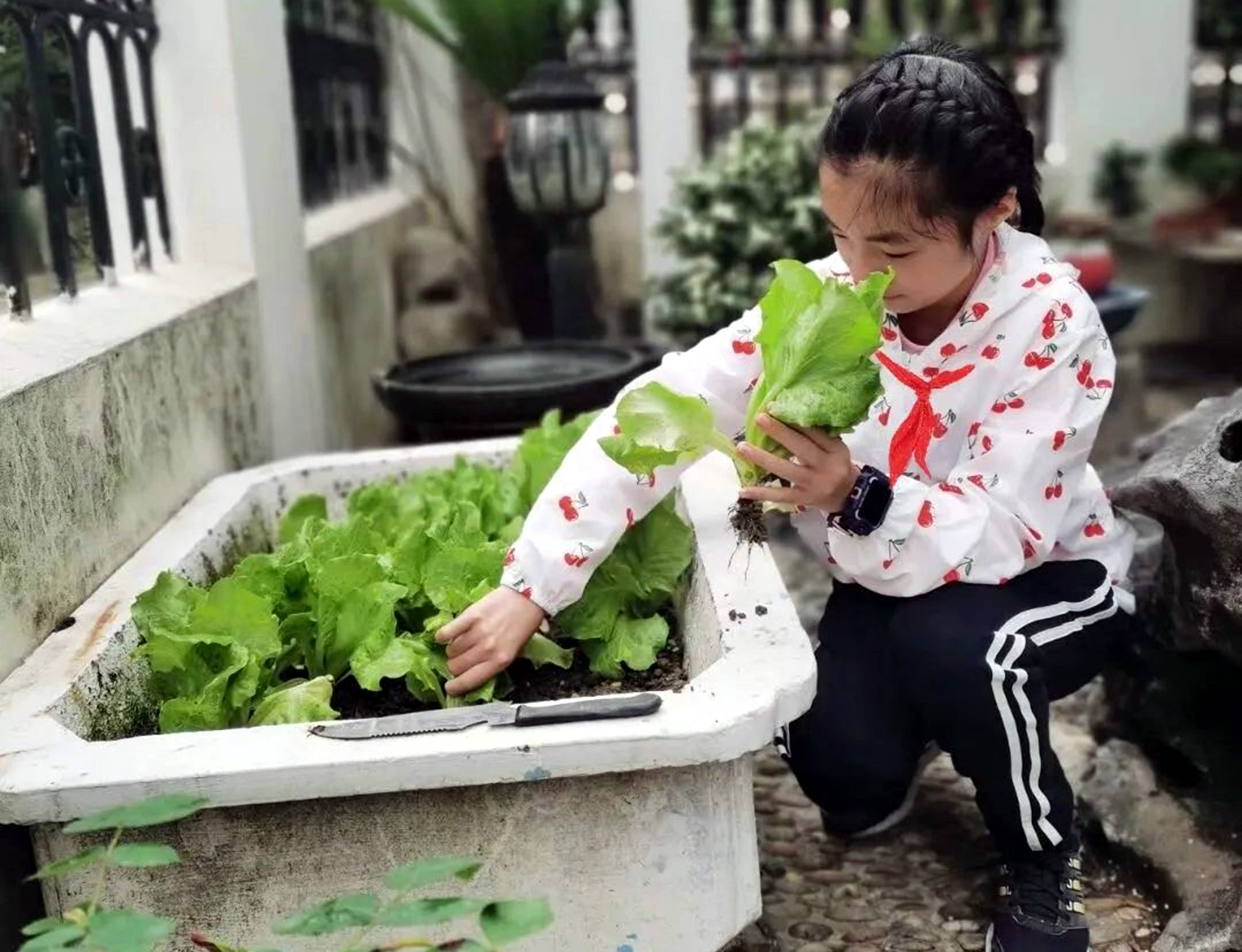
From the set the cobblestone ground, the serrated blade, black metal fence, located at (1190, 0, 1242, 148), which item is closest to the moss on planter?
the serrated blade

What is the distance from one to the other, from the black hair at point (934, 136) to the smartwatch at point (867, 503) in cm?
36

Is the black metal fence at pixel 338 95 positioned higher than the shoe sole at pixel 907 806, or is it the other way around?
the black metal fence at pixel 338 95

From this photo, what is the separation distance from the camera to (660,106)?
227 inches

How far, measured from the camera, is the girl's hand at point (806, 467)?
1585mm

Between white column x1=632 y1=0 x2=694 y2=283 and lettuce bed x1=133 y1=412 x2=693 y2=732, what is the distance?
12.2 feet

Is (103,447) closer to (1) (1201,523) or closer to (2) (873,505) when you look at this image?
(2) (873,505)

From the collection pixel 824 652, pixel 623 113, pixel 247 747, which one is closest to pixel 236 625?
pixel 247 747

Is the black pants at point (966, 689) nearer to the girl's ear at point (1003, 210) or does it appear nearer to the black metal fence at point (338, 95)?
the girl's ear at point (1003, 210)

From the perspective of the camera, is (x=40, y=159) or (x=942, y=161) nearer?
(x=942, y=161)

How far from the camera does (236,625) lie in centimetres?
176

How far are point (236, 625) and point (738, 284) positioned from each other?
3041 millimetres

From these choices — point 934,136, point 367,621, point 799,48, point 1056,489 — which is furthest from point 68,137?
point 799,48

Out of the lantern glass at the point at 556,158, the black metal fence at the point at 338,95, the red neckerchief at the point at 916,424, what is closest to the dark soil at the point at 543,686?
the red neckerchief at the point at 916,424

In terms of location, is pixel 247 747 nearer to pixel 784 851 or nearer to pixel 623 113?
pixel 784 851
